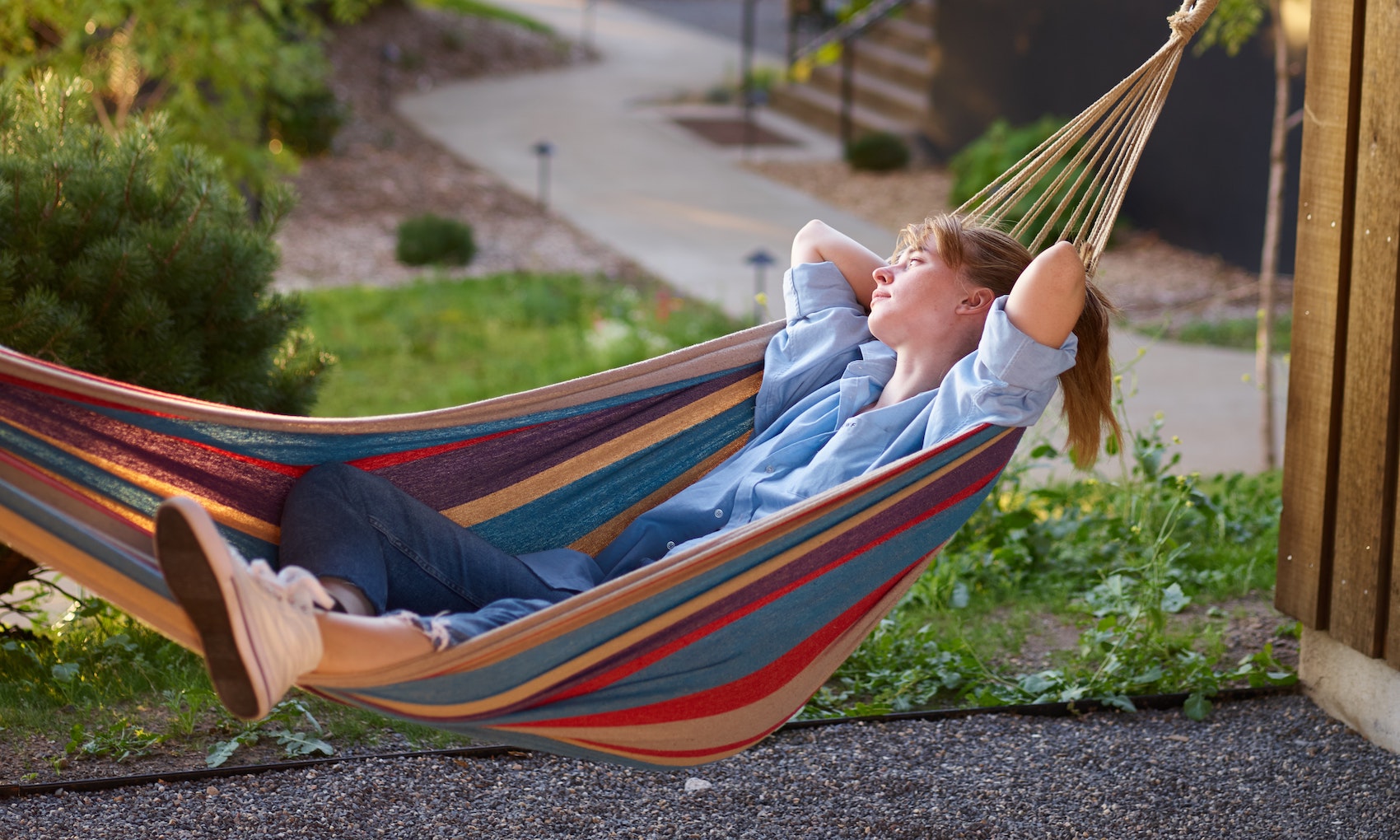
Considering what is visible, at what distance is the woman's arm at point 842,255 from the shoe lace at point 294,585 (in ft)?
3.39

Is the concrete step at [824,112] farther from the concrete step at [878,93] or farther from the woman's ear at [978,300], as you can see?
the woman's ear at [978,300]

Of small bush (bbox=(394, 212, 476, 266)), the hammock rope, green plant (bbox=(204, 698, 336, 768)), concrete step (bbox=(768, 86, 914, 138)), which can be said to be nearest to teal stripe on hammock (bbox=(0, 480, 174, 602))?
green plant (bbox=(204, 698, 336, 768))

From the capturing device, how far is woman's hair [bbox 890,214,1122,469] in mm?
2014

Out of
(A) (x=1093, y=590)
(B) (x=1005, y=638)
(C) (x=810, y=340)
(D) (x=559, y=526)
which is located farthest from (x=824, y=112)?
(D) (x=559, y=526)

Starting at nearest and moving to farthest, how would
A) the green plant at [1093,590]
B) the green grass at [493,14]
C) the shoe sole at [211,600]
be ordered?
the shoe sole at [211,600] → the green plant at [1093,590] → the green grass at [493,14]

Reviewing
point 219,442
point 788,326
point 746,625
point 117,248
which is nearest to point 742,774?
point 746,625

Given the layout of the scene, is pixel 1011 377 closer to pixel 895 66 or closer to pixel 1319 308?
pixel 1319 308

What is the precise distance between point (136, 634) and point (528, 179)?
533 centimetres

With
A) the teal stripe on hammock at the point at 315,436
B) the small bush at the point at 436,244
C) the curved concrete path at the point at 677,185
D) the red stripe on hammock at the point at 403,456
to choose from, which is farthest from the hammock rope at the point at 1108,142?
the small bush at the point at 436,244

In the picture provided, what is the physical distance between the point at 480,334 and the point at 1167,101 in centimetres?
344

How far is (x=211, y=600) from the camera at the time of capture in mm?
1408

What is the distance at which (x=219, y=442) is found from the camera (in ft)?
5.92

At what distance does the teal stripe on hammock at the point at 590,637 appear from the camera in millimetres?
1575

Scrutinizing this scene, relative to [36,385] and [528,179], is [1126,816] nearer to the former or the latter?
[36,385]
